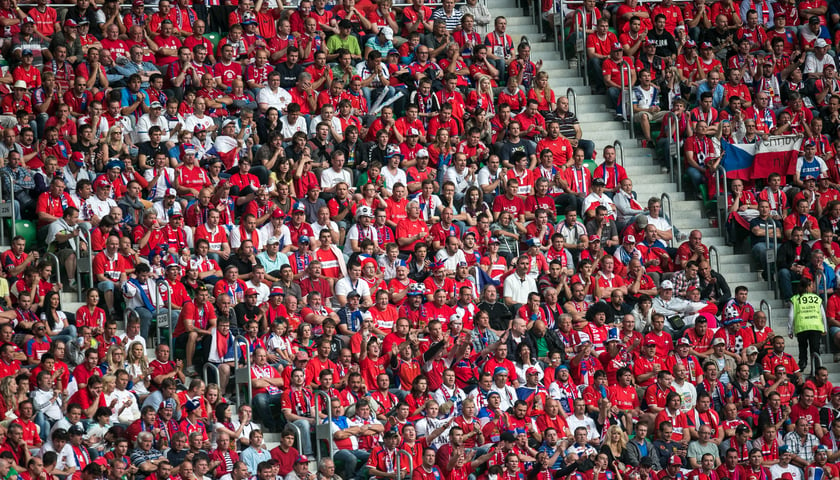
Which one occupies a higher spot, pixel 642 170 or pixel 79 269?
pixel 79 269

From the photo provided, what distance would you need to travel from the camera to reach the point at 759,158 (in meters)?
26.1

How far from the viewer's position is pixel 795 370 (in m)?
23.3

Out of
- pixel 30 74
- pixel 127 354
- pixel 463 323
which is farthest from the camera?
pixel 30 74

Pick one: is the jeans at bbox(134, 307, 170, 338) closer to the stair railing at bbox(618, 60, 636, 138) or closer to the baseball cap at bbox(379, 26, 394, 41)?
the baseball cap at bbox(379, 26, 394, 41)

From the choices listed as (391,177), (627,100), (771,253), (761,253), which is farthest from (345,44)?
(771,253)

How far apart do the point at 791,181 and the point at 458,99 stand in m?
4.93

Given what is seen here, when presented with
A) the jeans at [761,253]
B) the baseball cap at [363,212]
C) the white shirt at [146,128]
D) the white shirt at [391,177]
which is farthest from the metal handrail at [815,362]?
the white shirt at [146,128]

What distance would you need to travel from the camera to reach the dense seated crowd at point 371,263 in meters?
20.4

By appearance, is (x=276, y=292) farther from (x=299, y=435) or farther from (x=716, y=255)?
(x=716, y=255)

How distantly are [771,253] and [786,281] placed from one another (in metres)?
0.44

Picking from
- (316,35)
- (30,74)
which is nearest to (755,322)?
(316,35)

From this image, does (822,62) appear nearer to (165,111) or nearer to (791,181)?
(791,181)

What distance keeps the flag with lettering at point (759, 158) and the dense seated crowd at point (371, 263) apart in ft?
0.94

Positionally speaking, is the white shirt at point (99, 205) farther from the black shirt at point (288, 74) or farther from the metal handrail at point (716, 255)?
the metal handrail at point (716, 255)
